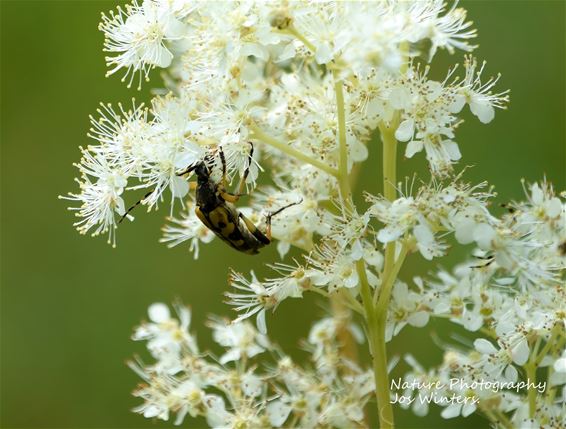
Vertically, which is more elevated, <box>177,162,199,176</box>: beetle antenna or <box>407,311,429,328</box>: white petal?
<box>177,162,199,176</box>: beetle antenna

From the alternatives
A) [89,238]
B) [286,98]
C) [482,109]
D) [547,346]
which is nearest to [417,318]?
[547,346]

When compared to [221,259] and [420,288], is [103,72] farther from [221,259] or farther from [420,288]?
[420,288]

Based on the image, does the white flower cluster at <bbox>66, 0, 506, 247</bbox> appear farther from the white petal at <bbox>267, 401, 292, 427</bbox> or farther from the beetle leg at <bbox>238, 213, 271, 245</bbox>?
the white petal at <bbox>267, 401, 292, 427</bbox>

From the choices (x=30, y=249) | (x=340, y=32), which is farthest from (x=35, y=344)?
(x=340, y=32)

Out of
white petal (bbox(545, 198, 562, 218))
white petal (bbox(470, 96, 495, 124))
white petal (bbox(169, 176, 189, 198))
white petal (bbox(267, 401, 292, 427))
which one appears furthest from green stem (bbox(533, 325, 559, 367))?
white petal (bbox(169, 176, 189, 198))

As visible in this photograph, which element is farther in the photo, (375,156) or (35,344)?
(35,344)
